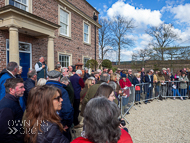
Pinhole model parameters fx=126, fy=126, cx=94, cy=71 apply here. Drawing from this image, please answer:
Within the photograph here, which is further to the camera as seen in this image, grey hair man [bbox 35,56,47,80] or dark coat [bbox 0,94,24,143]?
grey hair man [bbox 35,56,47,80]

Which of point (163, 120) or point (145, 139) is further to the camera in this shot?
point (163, 120)

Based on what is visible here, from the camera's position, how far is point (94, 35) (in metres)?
14.9

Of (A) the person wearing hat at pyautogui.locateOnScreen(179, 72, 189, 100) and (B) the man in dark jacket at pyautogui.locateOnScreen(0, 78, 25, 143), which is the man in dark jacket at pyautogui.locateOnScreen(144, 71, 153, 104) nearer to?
(A) the person wearing hat at pyautogui.locateOnScreen(179, 72, 189, 100)

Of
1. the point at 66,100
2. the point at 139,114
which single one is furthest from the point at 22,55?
the point at 139,114

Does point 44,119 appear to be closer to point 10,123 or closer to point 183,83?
point 10,123

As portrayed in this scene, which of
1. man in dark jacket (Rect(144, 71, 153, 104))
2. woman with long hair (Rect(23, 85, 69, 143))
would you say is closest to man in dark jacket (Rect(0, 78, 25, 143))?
woman with long hair (Rect(23, 85, 69, 143))

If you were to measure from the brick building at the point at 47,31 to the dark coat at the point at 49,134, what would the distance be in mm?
5110

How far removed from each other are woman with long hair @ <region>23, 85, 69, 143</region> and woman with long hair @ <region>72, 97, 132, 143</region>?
0.99 feet

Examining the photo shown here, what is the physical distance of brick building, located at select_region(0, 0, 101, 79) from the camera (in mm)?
5512

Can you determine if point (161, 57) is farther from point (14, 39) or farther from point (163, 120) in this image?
point (14, 39)

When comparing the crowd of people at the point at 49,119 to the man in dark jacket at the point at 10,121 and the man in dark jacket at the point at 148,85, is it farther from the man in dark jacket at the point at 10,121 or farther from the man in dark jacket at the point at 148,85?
Answer: the man in dark jacket at the point at 148,85

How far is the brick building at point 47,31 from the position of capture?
5.51 meters

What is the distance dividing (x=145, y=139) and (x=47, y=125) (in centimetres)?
326

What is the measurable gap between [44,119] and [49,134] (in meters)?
0.18
